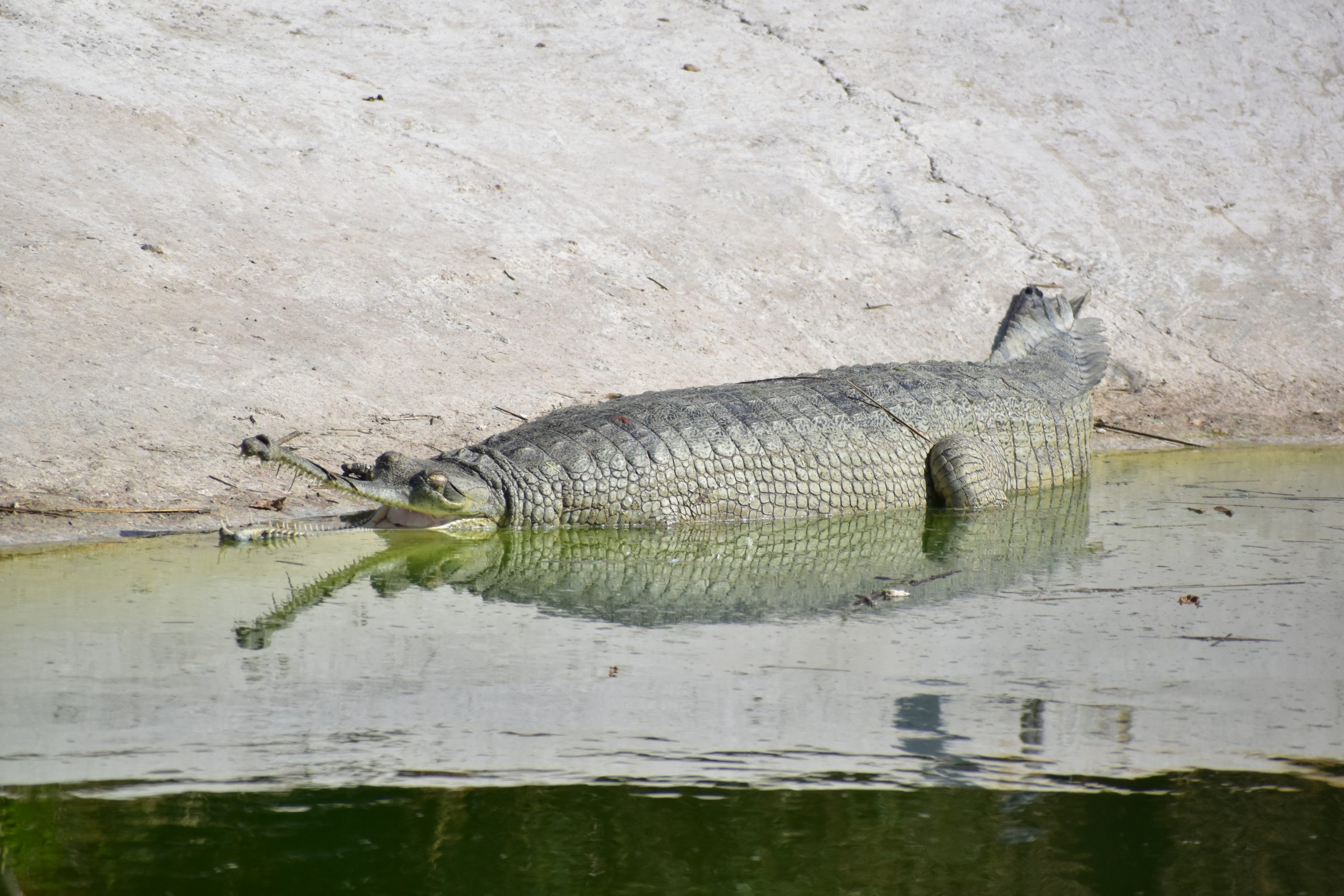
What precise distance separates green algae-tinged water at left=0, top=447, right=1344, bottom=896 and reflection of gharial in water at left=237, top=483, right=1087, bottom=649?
0.03 metres

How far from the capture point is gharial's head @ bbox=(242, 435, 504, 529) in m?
5.39

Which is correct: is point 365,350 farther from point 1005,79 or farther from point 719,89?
point 1005,79

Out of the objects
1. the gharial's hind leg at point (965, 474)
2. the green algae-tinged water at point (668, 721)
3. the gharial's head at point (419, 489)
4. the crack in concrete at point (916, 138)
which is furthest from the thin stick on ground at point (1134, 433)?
the gharial's head at point (419, 489)

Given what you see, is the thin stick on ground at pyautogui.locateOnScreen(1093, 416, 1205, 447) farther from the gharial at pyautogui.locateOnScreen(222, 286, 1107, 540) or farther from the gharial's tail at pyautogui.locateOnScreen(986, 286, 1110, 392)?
the gharial at pyautogui.locateOnScreen(222, 286, 1107, 540)

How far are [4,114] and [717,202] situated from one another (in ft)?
18.0

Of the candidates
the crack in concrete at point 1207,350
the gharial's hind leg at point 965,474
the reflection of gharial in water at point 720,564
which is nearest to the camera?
the reflection of gharial in water at point 720,564

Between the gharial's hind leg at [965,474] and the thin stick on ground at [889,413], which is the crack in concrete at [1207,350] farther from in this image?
the thin stick on ground at [889,413]

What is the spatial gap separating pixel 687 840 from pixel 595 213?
25.4 feet

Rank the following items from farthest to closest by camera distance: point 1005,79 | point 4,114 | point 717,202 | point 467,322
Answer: point 1005,79
point 717,202
point 4,114
point 467,322

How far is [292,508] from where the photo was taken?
5.92 m

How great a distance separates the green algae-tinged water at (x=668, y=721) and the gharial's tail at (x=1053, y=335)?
2915 millimetres

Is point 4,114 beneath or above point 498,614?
above

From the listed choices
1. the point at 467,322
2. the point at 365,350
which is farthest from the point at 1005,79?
the point at 365,350

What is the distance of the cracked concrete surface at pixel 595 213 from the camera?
22.6 ft
